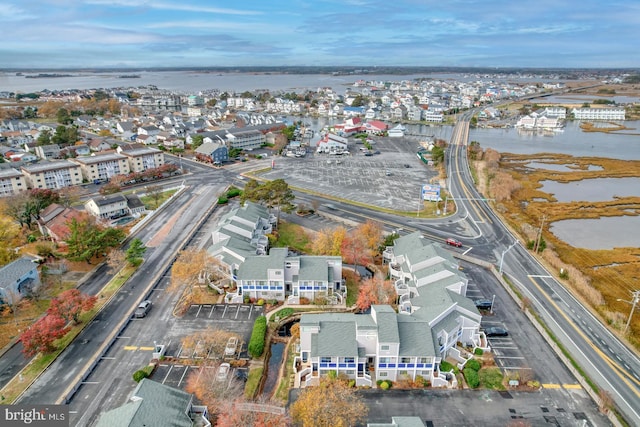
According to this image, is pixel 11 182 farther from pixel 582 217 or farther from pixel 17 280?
pixel 582 217

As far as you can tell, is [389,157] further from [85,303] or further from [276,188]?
[85,303]

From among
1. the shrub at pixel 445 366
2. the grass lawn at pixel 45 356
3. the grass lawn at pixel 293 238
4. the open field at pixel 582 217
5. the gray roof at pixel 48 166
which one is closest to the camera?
the grass lawn at pixel 45 356

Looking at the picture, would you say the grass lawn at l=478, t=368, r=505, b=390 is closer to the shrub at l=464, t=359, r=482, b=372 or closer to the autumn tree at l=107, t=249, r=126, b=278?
the shrub at l=464, t=359, r=482, b=372

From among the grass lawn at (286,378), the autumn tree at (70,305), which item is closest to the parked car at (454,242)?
the grass lawn at (286,378)

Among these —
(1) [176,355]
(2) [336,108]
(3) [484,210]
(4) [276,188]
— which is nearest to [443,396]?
(1) [176,355]

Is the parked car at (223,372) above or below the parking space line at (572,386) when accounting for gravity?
above

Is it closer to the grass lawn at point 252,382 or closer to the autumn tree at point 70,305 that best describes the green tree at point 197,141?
the autumn tree at point 70,305
